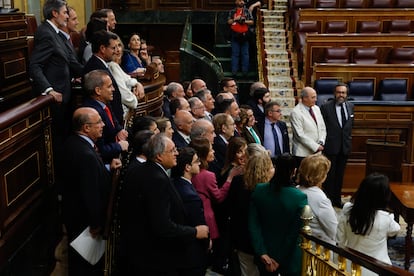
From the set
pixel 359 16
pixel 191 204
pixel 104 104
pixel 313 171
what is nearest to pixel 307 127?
pixel 313 171

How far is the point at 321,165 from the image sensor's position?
10.9 ft

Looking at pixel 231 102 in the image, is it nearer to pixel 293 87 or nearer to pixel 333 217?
pixel 333 217

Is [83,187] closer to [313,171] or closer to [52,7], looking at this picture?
[313,171]

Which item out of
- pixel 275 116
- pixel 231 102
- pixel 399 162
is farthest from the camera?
pixel 399 162

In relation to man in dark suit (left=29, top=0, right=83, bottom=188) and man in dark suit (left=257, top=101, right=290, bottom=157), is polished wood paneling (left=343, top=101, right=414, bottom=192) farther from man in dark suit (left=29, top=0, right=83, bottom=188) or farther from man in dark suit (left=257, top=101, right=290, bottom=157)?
man in dark suit (left=29, top=0, right=83, bottom=188)

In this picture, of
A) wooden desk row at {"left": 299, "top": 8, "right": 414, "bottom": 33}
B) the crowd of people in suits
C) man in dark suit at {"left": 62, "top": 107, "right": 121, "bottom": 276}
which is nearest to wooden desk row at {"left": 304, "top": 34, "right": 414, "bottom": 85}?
wooden desk row at {"left": 299, "top": 8, "right": 414, "bottom": 33}

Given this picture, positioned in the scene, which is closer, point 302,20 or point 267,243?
point 267,243

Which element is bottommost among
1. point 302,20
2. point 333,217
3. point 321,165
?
point 333,217

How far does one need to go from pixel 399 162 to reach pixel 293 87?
2.77 m

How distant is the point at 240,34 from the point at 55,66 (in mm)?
5391

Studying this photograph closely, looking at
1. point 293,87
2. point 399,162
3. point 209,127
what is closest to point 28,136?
point 209,127

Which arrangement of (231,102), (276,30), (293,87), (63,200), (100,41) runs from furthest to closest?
(276,30), (293,87), (231,102), (100,41), (63,200)

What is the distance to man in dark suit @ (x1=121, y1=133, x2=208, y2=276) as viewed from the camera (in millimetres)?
2676

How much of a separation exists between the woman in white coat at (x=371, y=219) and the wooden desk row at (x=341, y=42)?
4.90 meters
